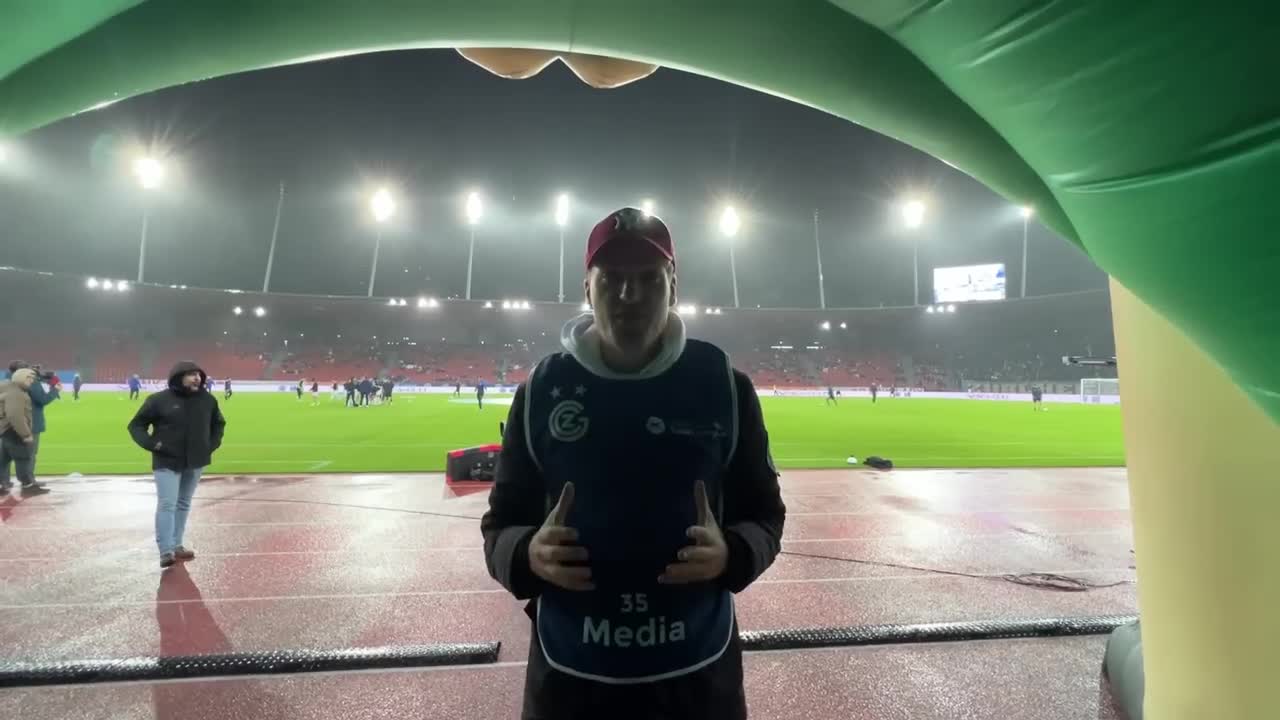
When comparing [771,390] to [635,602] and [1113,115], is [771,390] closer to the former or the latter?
[635,602]

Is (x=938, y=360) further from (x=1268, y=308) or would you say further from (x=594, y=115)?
(x=1268, y=308)

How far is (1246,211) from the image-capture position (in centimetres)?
97

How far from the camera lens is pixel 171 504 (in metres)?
5.51

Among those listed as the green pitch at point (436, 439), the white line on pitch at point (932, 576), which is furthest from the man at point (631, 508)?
the green pitch at point (436, 439)

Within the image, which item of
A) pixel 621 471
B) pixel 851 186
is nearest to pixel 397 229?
pixel 851 186

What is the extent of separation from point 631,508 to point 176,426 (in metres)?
6.08

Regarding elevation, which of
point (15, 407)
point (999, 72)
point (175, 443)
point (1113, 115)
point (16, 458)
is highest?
point (999, 72)

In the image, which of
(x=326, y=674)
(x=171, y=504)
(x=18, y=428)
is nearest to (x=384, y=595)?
(x=326, y=674)

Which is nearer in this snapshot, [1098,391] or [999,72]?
[999,72]

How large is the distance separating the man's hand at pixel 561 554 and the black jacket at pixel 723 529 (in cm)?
10

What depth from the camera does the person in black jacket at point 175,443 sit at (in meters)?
5.41

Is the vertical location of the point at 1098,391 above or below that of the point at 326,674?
above

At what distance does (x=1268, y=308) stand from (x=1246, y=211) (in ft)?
0.72

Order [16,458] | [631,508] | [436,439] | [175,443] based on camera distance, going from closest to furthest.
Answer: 1. [631,508]
2. [175,443]
3. [16,458]
4. [436,439]
